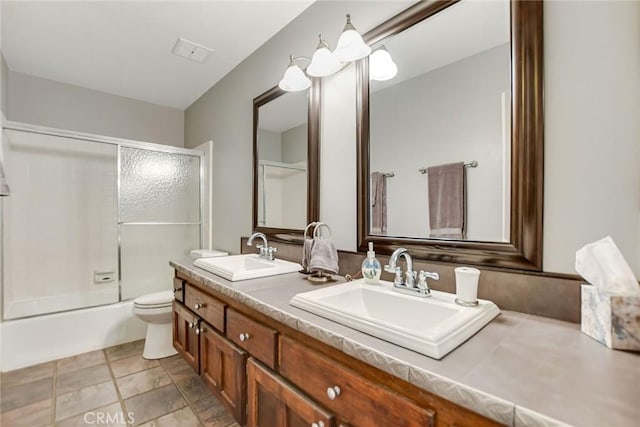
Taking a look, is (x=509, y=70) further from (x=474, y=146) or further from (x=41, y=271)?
(x=41, y=271)

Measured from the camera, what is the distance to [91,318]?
235cm

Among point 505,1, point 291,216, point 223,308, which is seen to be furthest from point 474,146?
point 223,308

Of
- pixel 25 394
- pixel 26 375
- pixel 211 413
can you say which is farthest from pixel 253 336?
pixel 26 375

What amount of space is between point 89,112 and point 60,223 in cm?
111

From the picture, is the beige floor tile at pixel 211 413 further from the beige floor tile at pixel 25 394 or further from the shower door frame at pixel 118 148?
the shower door frame at pixel 118 148

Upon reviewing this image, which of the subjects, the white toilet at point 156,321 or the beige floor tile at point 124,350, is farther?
the beige floor tile at point 124,350

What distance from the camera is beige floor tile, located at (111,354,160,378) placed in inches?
79.3

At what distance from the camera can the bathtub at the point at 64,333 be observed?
205 centimetres

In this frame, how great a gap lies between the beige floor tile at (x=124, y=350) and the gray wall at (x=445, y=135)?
7.56ft

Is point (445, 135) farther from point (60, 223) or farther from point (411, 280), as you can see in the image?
point (60, 223)

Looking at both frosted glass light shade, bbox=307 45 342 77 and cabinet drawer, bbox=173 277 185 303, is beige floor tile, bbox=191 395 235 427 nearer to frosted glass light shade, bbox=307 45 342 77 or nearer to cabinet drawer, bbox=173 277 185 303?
cabinet drawer, bbox=173 277 185 303

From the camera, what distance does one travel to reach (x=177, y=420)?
1.53 meters

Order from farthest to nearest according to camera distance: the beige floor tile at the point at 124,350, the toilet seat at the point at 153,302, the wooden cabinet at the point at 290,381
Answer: the beige floor tile at the point at 124,350 < the toilet seat at the point at 153,302 < the wooden cabinet at the point at 290,381

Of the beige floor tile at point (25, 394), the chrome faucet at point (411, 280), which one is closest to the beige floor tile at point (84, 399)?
the beige floor tile at point (25, 394)
